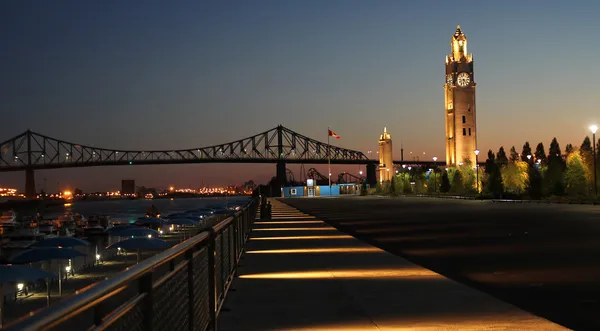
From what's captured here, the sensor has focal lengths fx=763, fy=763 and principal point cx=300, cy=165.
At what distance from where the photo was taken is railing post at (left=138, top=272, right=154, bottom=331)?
15.0ft

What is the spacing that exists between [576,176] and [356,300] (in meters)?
67.7

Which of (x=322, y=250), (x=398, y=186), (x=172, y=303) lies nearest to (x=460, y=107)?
(x=398, y=186)

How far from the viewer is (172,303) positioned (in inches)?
231

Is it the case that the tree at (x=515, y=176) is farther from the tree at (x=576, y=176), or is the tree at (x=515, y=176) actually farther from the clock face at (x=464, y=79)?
the clock face at (x=464, y=79)

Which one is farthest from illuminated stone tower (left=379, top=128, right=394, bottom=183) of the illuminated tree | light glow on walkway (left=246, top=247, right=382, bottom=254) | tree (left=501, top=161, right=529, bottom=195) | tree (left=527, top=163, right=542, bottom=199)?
light glow on walkway (left=246, top=247, right=382, bottom=254)

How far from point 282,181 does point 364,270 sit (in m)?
180

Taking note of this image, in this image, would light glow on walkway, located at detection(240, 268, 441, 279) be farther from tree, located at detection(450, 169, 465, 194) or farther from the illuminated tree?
tree, located at detection(450, 169, 465, 194)

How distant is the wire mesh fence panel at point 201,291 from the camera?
7.50m

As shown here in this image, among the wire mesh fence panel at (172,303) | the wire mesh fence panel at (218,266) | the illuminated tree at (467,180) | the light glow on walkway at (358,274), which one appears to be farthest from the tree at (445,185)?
the wire mesh fence panel at (172,303)

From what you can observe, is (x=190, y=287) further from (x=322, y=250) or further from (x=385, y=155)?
(x=385, y=155)

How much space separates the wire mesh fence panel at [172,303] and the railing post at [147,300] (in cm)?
25

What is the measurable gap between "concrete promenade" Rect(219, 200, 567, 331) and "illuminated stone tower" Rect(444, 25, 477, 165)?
5211 inches

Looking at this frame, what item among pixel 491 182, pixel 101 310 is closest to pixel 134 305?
pixel 101 310

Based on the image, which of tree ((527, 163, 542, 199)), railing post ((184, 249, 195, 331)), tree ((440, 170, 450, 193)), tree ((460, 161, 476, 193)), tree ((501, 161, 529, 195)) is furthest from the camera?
tree ((440, 170, 450, 193))
